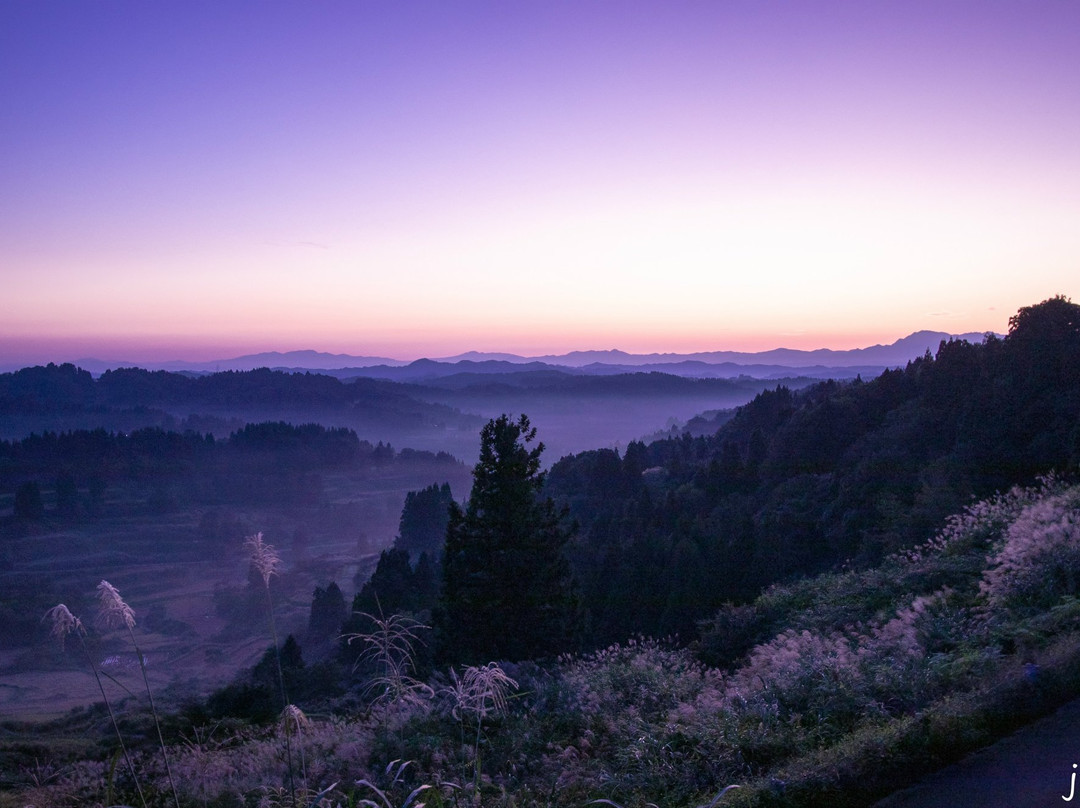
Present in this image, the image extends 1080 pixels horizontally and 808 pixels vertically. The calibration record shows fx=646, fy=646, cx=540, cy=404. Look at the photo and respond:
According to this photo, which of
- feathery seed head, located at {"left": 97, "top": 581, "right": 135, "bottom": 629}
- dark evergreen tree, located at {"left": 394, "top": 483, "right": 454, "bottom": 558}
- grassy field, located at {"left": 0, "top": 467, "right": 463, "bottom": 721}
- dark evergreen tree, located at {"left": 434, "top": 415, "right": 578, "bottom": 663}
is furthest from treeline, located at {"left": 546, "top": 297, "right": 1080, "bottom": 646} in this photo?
dark evergreen tree, located at {"left": 394, "top": 483, "right": 454, "bottom": 558}

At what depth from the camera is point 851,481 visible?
95.3 ft

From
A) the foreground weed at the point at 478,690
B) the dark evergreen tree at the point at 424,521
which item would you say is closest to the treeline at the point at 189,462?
the dark evergreen tree at the point at 424,521

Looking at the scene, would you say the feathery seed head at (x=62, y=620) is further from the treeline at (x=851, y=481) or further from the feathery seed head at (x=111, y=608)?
the treeline at (x=851, y=481)

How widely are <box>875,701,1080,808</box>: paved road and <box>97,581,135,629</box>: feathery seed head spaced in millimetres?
4192

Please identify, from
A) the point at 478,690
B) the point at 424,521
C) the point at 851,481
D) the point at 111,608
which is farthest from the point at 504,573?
the point at 424,521

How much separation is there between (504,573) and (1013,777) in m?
13.2

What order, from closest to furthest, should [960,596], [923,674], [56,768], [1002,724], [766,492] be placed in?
[1002,724] → [923,674] → [960,596] → [56,768] → [766,492]

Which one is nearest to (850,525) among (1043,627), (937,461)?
(937,461)

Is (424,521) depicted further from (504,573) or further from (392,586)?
(504,573)

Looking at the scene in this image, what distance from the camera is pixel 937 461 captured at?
2548 centimetres

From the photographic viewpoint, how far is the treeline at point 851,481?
72.0 feet

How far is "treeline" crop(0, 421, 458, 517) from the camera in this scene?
448 ft

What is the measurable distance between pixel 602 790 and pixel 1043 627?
4052 mm

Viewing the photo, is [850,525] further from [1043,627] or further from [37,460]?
[37,460]
